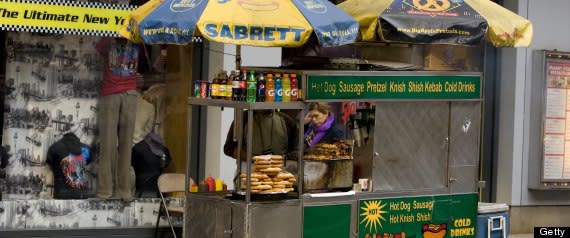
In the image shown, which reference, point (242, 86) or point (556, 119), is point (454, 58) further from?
point (242, 86)

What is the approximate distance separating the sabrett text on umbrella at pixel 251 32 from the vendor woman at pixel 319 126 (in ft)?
3.40

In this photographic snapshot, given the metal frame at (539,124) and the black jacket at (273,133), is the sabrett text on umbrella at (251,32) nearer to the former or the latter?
the black jacket at (273,133)

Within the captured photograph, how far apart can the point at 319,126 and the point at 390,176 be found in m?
0.78

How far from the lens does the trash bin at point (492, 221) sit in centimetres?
1077

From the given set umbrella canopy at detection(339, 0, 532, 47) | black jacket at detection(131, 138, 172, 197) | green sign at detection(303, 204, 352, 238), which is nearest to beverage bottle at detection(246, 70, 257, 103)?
green sign at detection(303, 204, 352, 238)

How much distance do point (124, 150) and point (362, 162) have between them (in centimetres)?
281

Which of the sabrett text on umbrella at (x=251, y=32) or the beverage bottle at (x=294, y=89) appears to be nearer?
the sabrett text on umbrella at (x=251, y=32)

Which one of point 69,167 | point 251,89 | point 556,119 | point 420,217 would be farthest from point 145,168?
point 556,119

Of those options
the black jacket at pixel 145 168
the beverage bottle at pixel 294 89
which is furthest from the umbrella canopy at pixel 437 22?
the black jacket at pixel 145 168

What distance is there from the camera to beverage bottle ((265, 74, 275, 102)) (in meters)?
9.34

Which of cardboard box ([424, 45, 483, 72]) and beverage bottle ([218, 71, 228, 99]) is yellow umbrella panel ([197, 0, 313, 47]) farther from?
cardboard box ([424, 45, 483, 72])

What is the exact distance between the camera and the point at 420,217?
33.7 feet

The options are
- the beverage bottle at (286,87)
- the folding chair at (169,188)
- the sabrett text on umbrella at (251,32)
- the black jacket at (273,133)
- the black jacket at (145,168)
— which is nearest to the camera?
the sabrett text on umbrella at (251,32)

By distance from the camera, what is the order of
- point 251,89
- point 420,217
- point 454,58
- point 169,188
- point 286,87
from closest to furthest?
point 251,89
point 286,87
point 420,217
point 169,188
point 454,58
